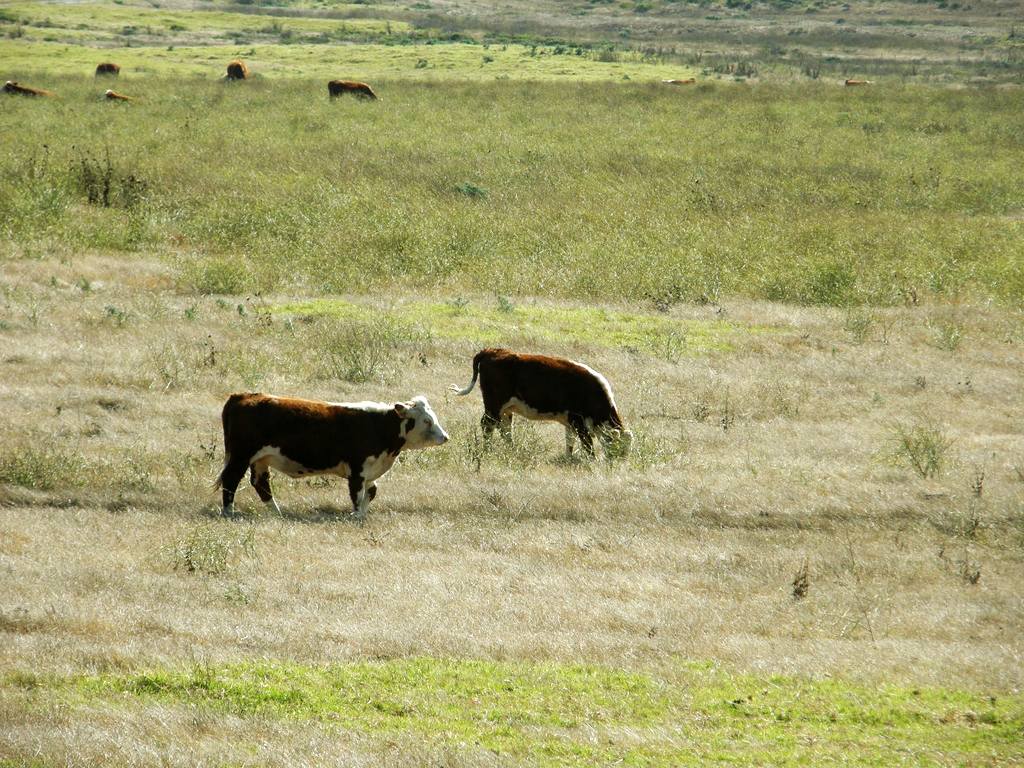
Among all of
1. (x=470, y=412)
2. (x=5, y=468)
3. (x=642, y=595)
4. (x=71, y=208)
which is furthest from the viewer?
(x=71, y=208)

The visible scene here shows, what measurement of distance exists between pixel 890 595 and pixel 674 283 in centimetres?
1191

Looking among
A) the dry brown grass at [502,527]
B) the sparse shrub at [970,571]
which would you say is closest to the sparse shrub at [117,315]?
the dry brown grass at [502,527]

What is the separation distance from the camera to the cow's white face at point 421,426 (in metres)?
12.2

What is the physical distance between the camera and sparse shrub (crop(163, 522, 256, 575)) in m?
9.87

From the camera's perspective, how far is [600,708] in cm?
762

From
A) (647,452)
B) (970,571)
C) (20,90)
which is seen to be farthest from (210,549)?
(20,90)

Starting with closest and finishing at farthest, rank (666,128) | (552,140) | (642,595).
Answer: (642,595), (552,140), (666,128)

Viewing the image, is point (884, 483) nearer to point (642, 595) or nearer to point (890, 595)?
point (890, 595)

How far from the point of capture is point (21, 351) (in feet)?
52.3

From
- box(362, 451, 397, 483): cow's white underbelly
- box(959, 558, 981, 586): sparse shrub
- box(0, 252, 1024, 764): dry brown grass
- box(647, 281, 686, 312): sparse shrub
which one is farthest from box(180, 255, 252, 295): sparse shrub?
box(959, 558, 981, 586): sparse shrub

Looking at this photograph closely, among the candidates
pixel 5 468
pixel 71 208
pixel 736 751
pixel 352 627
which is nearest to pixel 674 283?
pixel 71 208

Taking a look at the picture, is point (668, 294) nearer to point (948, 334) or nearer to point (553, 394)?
point (948, 334)

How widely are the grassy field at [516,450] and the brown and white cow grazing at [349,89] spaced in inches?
273

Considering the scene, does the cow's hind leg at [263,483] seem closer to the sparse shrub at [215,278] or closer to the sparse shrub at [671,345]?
the sparse shrub at [671,345]
